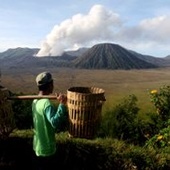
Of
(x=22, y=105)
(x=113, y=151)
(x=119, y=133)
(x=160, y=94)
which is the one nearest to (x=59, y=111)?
(x=113, y=151)

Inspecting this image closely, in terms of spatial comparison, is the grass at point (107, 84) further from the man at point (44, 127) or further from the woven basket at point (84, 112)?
the man at point (44, 127)

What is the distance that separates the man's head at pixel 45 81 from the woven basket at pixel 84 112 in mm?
307

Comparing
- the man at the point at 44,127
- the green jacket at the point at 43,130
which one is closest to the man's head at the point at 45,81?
the man at the point at 44,127

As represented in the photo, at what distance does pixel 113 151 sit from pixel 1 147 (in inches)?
68.7

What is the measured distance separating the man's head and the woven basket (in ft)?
1.01

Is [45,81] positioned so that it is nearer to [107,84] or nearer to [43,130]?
[43,130]

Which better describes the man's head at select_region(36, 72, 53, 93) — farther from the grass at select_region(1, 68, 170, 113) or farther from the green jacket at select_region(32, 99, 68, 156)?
the grass at select_region(1, 68, 170, 113)

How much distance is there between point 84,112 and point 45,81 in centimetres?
62

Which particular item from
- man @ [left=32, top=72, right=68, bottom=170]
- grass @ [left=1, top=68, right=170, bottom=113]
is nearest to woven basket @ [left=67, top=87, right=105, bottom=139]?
man @ [left=32, top=72, right=68, bottom=170]

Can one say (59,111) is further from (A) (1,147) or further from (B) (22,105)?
(B) (22,105)

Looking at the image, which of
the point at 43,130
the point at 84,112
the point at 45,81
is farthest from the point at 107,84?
the point at 45,81

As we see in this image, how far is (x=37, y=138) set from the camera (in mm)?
5000

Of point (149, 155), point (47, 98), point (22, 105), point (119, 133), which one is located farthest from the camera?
point (22, 105)

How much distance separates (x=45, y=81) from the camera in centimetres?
478
